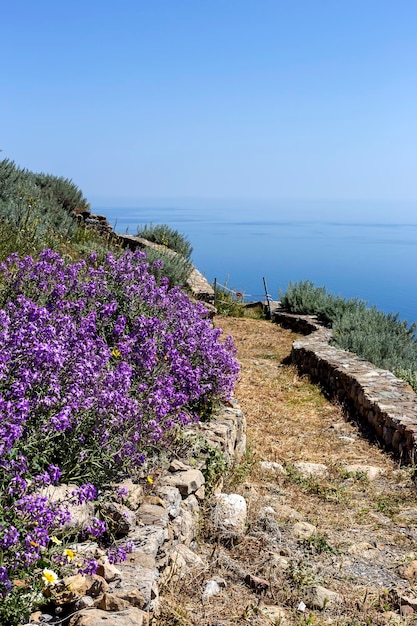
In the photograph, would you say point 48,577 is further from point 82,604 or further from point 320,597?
point 320,597

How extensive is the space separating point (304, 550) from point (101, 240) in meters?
10.2

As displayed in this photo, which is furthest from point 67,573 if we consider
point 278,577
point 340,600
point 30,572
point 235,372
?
point 235,372

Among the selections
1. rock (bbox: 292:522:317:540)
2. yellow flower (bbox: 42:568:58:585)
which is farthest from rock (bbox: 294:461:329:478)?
yellow flower (bbox: 42:568:58:585)

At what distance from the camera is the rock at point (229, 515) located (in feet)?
14.9

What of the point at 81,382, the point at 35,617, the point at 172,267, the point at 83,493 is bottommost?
the point at 35,617

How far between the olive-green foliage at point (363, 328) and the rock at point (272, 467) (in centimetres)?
380

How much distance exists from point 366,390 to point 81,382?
5.77m

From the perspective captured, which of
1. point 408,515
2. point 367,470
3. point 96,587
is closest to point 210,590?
point 96,587

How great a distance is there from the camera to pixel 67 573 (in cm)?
298

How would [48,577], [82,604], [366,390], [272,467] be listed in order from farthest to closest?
1. [366,390]
2. [272,467]
3. [82,604]
4. [48,577]

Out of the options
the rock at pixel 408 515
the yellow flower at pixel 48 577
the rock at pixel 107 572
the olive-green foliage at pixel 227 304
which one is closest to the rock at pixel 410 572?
the rock at pixel 408 515

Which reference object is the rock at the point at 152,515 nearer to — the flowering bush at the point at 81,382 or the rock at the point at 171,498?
the rock at the point at 171,498

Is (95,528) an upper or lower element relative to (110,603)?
upper

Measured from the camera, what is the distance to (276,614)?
3.72 meters
